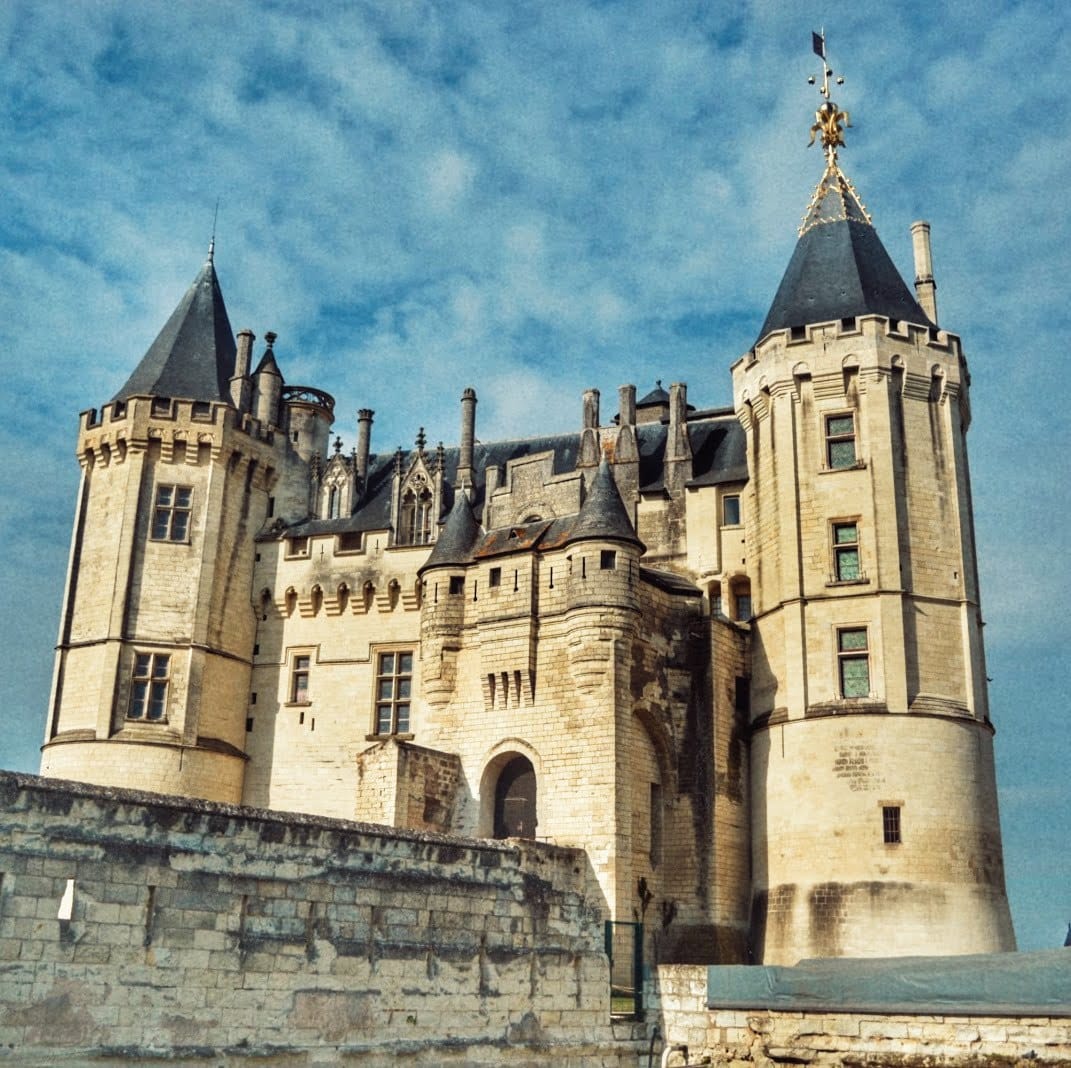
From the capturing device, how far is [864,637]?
2423 centimetres

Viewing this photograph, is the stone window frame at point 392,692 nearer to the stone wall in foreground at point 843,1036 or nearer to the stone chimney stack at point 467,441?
the stone chimney stack at point 467,441

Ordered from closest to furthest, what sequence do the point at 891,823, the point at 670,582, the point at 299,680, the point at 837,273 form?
the point at 891,823 → the point at 670,582 → the point at 837,273 → the point at 299,680

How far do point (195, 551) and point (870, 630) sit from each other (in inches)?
595

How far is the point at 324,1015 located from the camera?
13930 mm

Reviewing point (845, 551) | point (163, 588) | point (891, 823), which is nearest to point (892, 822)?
point (891, 823)

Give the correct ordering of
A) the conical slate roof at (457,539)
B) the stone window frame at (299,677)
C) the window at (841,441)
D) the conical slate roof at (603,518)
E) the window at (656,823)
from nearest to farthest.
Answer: the window at (656,823) → the conical slate roof at (603,518) → the window at (841,441) → the conical slate roof at (457,539) → the stone window frame at (299,677)

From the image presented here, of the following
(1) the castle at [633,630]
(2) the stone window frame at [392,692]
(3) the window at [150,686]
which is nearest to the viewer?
(1) the castle at [633,630]

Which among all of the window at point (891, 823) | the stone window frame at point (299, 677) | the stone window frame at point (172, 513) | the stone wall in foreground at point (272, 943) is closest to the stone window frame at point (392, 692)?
the stone window frame at point (299, 677)

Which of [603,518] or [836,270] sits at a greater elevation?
[836,270]

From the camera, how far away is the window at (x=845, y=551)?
24812 millimetres

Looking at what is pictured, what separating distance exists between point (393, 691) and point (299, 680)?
2.56m

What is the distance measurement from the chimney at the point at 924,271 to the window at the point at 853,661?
8.33m

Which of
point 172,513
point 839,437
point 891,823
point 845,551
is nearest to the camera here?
point 891,823

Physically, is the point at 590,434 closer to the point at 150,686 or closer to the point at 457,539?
the point at 457,539
